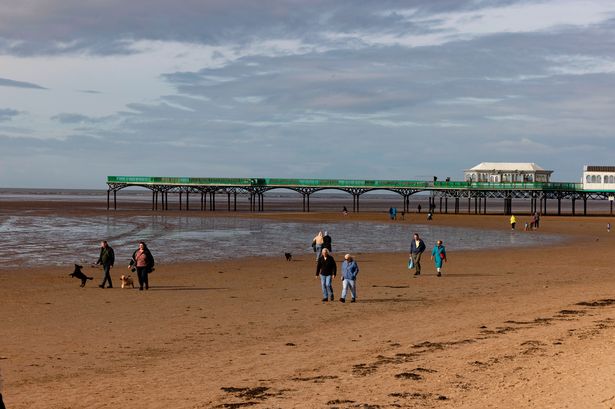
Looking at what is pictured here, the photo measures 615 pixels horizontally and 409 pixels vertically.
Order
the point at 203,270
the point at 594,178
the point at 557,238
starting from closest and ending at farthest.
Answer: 1. the point at 203,270
2. the point at 557,238
3. the point at 594,178

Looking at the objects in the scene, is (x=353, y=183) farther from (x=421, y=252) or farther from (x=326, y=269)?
(x=326, y=269)

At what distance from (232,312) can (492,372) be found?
7438mm

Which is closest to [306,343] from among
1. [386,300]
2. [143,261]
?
[386,300]

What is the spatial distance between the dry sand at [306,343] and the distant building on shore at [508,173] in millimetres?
64698

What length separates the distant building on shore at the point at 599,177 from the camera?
78.7 metres

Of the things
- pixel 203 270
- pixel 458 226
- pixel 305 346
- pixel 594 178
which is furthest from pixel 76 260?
pixel 594 178

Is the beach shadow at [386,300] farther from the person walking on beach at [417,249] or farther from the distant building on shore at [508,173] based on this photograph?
the distant building on shore at [508,173]

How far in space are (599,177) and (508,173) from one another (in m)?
10.7

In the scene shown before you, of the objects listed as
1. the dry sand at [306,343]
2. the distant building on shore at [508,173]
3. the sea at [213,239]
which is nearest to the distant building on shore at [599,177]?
the distant building on shore at [508,173]

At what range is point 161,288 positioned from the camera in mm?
21188

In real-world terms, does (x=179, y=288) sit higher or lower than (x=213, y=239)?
lower

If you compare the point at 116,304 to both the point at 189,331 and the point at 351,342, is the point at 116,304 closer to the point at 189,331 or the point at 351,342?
the point at 189,331

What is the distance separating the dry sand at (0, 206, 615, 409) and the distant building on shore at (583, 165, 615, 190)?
197ft

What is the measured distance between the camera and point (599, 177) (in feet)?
261
